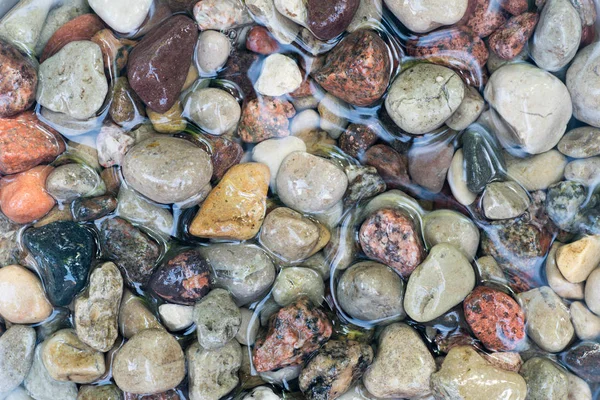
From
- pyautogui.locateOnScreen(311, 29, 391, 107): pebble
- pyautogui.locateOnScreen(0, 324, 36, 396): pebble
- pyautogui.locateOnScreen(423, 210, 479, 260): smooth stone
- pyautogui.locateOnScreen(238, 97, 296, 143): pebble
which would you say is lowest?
pyautogui.locateOnScreen(0, 324, 36, 396): pebble

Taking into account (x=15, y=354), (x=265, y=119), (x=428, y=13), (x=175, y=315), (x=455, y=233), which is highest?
(x=428, y=13)

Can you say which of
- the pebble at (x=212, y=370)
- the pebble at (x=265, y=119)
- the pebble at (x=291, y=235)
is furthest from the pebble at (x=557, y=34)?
the pebble at (x=212, y=370)

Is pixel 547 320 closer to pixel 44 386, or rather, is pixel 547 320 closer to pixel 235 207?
pixel 235 207

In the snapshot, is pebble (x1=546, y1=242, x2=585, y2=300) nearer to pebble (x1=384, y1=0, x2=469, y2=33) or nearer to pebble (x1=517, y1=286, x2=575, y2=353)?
pebble (x1=517, y1=286, x2=575, y2=353)

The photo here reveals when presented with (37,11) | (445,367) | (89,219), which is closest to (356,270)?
(445,367)

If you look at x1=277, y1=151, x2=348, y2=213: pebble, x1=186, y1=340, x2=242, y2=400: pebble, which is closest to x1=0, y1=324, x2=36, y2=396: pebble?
x1=186, y1=340, x2=242, y2=400: pebble

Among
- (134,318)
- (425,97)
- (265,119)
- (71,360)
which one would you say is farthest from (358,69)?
(71,360)
